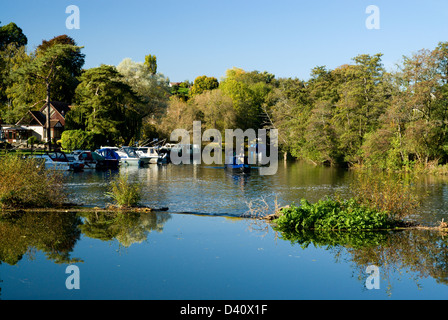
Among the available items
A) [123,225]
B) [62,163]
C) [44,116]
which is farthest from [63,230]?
[44,116]

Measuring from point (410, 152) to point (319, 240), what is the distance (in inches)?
1429

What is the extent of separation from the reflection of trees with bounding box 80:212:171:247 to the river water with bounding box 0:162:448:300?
38mm

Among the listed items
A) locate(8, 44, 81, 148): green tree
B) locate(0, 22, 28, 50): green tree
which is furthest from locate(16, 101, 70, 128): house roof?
locate(0, 22, 28, 50): green tree

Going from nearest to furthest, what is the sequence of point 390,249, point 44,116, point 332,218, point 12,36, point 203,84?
point 390,249, point 332,218, point 44,116, point 12,36, point 203,84

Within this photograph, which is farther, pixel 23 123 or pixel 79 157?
pixel 23 123

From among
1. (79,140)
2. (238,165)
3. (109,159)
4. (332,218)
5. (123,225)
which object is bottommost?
(123,225)

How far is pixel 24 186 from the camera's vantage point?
2008 centimetres

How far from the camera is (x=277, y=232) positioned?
56.4 feet

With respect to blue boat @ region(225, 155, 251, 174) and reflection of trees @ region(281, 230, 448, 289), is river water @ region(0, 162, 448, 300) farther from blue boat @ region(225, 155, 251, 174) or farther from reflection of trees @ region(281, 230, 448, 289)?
blue boat @ region(225, 155, 251, 174)

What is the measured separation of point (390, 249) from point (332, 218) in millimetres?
3007

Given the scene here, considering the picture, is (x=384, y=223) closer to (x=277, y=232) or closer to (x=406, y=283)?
(x=277, y=232)

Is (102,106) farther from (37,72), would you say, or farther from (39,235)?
(39,235)

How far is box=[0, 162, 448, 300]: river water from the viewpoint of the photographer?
1079cm
